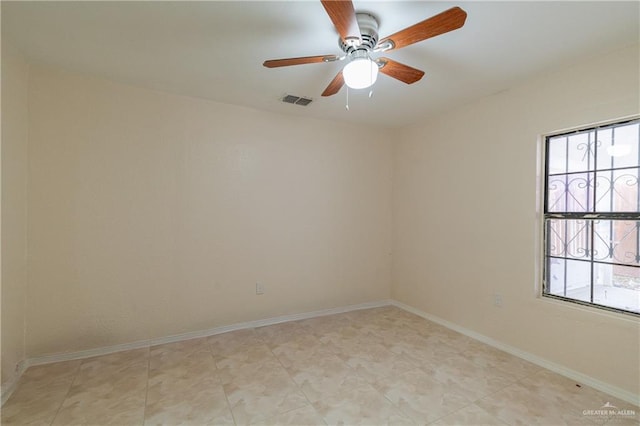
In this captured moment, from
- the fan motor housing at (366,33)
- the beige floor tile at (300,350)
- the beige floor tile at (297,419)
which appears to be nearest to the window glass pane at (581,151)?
the fan motor housing at (366,33)

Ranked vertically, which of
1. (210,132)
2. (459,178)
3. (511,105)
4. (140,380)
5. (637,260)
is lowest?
(140,380)

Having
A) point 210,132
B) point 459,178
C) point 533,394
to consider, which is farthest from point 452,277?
point 210,132

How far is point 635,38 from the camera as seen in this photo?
6.61ft

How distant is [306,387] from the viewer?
2.20 m

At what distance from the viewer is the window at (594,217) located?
2.19 meters

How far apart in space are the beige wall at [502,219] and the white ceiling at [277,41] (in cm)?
26

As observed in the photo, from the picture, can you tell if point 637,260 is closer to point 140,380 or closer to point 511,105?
point 511,105

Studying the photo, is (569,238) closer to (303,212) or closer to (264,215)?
(303,212)

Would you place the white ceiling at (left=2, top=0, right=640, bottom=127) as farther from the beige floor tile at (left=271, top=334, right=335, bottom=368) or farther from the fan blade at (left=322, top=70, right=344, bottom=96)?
the beige floor tile at (left=271, top=334, right=335, bottom=368)

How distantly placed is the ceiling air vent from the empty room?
3 centimetres

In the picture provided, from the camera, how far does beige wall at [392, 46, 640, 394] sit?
2205 millimetres

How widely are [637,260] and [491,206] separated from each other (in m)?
1.11

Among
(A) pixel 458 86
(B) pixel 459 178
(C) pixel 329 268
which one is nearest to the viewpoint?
(A) pixel 458 86

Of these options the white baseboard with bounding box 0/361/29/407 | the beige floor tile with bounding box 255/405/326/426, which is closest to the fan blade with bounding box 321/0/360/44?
the beige floor tile with bounding box 255/405/326/426
